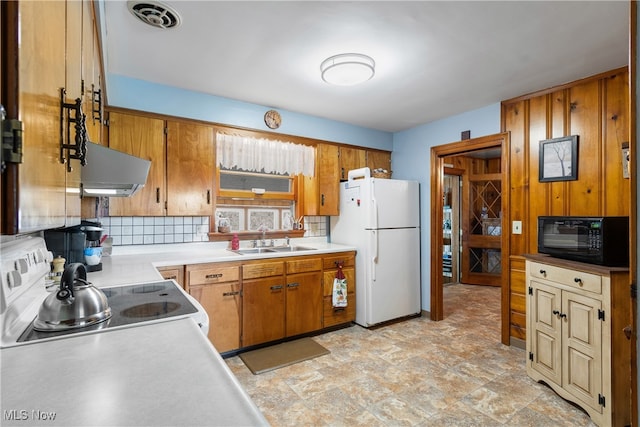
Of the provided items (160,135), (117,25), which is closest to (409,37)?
(117,25)

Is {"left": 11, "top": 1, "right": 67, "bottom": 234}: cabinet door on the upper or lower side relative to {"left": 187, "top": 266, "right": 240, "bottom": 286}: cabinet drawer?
upper

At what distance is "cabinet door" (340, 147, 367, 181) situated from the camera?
3918 millimetres

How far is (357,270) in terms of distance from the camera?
361cm

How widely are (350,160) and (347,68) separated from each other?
1.80 meters

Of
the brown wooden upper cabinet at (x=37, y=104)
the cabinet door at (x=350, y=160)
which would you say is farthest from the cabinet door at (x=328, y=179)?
the brown wooden upper cabinet at (x=37, y=104)

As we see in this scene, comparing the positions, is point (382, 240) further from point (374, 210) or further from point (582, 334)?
point (582, 334)

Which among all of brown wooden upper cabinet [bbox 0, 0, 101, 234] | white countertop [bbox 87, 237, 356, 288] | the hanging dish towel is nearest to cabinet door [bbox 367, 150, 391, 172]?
white countertop [bbox 87, 237, 356, 288]

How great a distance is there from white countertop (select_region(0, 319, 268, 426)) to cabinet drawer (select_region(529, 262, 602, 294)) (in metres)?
2.21

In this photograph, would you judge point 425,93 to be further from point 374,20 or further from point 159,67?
point 159,67

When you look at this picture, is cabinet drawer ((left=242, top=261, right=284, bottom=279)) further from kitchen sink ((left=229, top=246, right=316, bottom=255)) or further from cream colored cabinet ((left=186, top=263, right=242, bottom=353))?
kitchen sink ((left=229, top=246, right=316, bottom=255))

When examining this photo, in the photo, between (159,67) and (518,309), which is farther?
(518,309)

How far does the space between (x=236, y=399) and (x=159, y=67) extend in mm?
2612

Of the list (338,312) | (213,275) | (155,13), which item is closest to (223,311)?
(213,275)

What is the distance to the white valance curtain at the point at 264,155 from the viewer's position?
3158 mm
